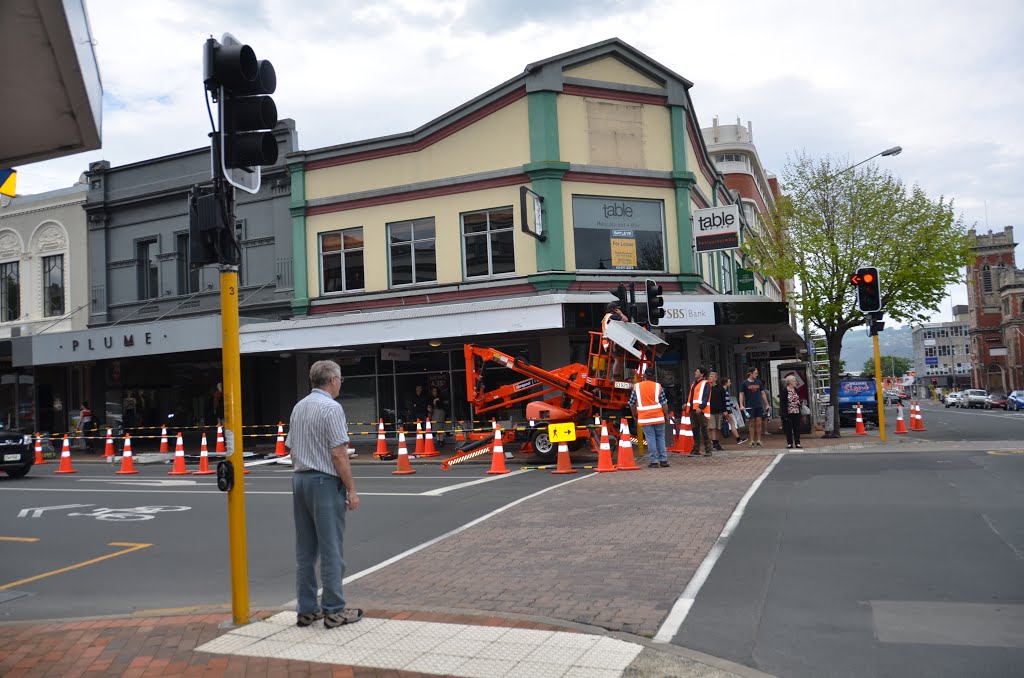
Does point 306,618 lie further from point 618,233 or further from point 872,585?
point 618,233

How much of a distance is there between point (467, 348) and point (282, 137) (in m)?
11.8

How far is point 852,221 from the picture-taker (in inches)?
905

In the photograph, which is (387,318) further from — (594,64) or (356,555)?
(356,555)

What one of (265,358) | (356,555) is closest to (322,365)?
(356,555)

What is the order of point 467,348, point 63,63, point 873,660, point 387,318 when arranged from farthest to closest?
point 387,318 < point 467,348 < point 873,660 < point 63,63

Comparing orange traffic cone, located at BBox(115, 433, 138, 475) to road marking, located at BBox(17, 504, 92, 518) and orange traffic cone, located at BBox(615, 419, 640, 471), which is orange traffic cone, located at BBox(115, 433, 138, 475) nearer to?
road marking, located at BBox(17, 504, 92, 518)

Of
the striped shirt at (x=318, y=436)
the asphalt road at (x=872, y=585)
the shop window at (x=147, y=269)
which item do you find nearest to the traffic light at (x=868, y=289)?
the asphalt road at (x=872, y=585)

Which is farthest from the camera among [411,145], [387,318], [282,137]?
[282,137]

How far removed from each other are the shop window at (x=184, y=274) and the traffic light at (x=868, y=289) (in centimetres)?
2045

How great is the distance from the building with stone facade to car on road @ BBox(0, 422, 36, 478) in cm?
9598

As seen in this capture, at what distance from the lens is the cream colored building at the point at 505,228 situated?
23.0m

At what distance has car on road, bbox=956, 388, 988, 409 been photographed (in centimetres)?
6525

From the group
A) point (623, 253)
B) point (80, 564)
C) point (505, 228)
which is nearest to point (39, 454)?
point (505, 228)

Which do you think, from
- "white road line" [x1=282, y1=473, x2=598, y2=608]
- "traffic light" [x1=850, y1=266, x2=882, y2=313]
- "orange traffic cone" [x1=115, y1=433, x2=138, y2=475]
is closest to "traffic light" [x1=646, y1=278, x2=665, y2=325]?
"traffic light" [x1=850, y1=266, x2=882, y2=313]
